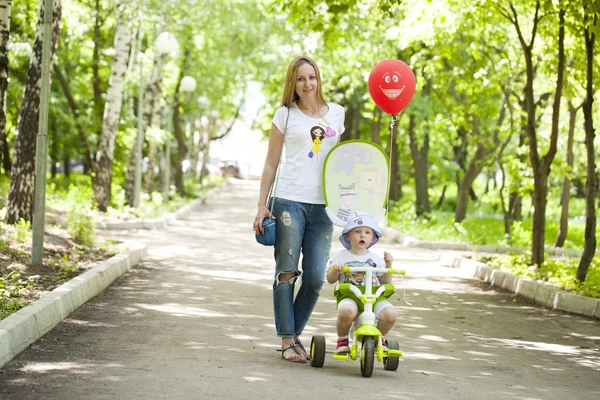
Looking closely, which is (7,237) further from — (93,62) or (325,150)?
(93,62)

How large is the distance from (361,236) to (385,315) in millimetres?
539

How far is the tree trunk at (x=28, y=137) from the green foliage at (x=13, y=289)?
15.3 feet

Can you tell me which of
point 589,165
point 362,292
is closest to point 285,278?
point 362,292

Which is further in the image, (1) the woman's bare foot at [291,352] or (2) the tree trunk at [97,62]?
(2) the tree trunk at [97,62]

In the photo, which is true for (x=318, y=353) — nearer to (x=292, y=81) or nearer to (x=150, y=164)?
(x=292, y=81)

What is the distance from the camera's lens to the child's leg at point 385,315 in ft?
22.6

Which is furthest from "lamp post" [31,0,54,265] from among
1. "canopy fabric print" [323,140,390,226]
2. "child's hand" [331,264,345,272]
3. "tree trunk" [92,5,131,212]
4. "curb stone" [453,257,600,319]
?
"tree trunk" [92,5,131,212]

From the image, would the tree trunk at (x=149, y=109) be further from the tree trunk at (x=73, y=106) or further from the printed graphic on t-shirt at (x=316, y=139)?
the printed graphic on t-shirt at (x=316, y=139)

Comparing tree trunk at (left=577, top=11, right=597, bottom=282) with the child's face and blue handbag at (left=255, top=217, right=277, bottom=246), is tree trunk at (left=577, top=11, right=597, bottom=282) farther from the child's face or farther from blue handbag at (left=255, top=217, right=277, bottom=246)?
blue handbag at (left=255, top=217, right=277, bottom=246)

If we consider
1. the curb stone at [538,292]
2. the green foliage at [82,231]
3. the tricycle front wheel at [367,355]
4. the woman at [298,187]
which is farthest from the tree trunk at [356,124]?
the tricycle front wheel at [367,355]

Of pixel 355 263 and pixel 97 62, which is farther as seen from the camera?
pixel 97 62

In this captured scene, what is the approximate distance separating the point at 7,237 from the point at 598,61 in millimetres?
9693

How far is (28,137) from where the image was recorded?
15180 mm

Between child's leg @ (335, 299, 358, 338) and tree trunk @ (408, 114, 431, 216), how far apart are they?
21439mm
